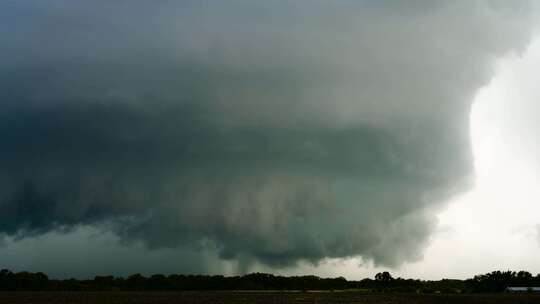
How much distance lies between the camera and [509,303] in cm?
12288

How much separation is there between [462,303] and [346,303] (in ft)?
113

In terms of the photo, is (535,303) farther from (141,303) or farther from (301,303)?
(141,303)

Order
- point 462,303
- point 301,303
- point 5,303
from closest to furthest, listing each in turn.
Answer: point 5,303 → point 301,303 → point 462,303

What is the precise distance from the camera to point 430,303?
139 meters

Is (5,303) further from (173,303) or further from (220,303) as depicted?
(220,303)

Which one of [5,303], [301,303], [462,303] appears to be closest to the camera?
[5,303]

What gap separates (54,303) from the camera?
390 ft

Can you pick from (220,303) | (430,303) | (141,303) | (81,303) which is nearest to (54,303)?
(81,303)

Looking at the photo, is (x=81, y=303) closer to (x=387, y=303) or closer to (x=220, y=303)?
(x=220, y=303)

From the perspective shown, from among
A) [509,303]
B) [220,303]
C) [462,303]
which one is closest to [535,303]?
[509,303]

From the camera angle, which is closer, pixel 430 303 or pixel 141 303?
pixel 141 303

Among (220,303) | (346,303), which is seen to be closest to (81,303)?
(220,303)

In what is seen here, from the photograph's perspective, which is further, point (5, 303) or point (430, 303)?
point (430, 303)

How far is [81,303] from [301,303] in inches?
1933
